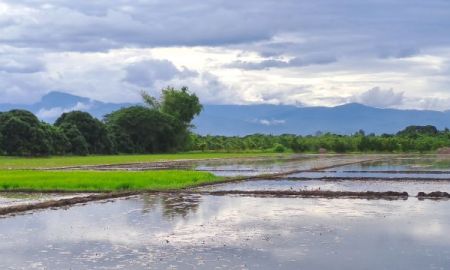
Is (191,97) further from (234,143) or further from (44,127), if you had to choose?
(44,127)

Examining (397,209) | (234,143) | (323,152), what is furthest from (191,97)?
(397,209)

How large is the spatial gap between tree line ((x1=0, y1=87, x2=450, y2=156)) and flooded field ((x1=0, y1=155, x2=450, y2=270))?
121ft

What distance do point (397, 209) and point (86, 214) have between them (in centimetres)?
804

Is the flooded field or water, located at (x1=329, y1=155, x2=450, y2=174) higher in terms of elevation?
water, located at (x1=329, y1=155, x2=450, y2=174)

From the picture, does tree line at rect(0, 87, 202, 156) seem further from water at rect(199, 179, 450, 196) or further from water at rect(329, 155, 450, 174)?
water at rect(199, 179, 450, 196)

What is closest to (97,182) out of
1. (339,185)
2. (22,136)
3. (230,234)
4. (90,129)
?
(339,185)

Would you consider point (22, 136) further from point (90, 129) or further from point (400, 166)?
point (400, 166)

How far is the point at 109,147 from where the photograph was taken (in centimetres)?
6638

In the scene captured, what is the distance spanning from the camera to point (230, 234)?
1228cm

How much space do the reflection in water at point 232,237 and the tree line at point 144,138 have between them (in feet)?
130

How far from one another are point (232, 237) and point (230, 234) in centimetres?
35

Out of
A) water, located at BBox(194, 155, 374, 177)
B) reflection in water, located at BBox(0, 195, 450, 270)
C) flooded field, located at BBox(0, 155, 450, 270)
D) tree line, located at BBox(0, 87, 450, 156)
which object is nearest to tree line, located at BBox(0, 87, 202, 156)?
tree line, located at BBox(0, 87, 450, 156)

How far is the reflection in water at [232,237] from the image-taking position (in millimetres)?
9727

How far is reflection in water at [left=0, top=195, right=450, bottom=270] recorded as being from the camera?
9.73 metres
